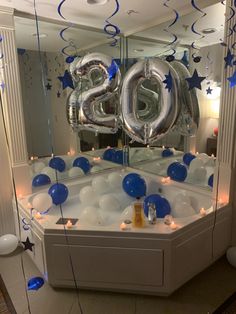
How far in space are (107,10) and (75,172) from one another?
5.98 feet

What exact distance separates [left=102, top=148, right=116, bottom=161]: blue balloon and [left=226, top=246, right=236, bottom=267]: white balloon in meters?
1.89

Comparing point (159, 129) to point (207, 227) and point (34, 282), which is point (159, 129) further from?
point (34, 282)

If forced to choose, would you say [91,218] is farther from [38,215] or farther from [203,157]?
[203,157]

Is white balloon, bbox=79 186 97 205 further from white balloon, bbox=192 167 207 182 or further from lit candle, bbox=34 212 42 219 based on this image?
white balloon, bbox=192 167 207 182

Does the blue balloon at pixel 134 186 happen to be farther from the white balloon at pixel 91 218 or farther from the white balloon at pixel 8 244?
the white balloon at pixel 8 244

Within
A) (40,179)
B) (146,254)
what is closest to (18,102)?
(40,179)

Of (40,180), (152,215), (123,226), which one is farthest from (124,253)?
(40,180)

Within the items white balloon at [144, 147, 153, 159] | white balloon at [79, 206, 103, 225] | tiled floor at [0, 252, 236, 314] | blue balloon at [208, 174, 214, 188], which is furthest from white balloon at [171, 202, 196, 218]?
white balloon at [144, 147, 153, 159]

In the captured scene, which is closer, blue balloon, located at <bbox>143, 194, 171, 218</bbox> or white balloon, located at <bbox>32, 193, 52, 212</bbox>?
blue balloon, located at <bbox>143, 194, 171, 218</bbox>

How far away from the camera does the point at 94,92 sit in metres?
2.07

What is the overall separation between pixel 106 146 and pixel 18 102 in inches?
54.4

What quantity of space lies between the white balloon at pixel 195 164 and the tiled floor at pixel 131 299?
1.04m

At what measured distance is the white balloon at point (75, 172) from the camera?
3.14 m

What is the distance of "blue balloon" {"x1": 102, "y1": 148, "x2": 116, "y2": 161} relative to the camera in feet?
11.5
